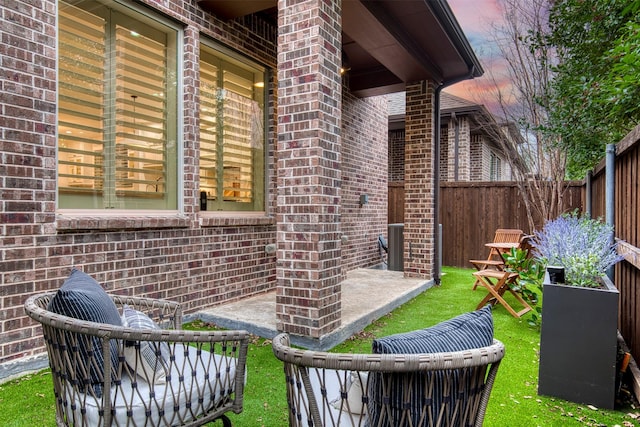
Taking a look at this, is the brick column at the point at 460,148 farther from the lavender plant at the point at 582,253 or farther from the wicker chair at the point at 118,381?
the wicker chair at the point at 118,381

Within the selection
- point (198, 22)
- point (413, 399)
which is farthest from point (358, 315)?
point (198, 22)

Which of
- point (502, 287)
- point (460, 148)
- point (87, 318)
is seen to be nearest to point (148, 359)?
point (87, 318)

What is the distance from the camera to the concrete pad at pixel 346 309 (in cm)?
357

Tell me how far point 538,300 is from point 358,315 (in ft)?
9.38

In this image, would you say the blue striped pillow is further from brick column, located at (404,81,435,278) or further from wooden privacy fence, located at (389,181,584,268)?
wooden privacy fence, located at (389,181,584,268)

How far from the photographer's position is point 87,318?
154 cm

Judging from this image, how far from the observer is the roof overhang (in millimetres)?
4262

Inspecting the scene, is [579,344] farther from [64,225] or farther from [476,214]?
[476,214]

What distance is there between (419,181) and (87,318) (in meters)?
5.36

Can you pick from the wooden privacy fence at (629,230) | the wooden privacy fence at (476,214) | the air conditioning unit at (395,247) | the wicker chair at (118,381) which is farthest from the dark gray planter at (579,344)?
the wooden privacy fence at (476,214)

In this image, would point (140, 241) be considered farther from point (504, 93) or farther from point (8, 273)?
point (504, 93)

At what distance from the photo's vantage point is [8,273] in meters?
2.71

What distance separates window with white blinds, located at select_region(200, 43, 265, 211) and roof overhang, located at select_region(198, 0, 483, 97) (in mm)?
625

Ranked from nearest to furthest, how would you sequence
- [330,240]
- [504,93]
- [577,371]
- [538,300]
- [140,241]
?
1. [577,371]
2. [330,240]
3. [140,241]
4. [538,300]
5. [504,93]
